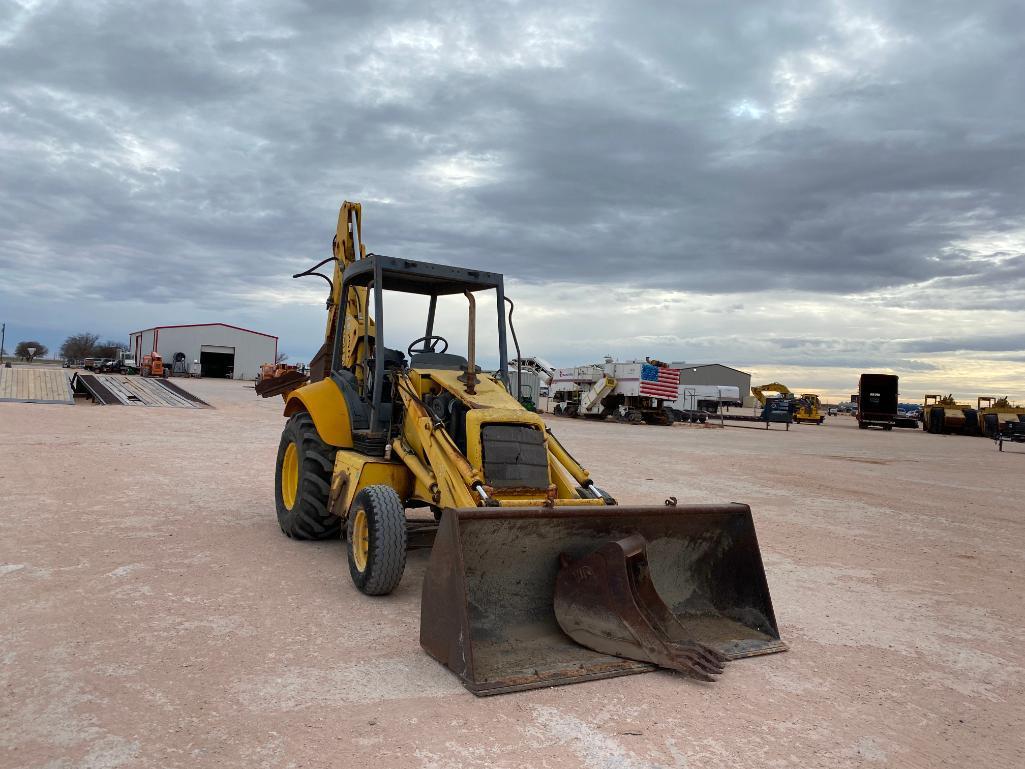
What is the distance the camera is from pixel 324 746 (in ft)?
10.2

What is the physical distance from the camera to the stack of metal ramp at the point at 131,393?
25.7 meters

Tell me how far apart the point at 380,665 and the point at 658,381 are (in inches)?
1121

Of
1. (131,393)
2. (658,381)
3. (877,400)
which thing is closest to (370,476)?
(131,393)

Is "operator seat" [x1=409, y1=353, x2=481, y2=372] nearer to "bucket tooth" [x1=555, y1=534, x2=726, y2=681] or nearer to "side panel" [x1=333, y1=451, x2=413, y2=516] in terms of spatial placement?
"side panel" [x1=333, y1=451, x2=413, y2=516]

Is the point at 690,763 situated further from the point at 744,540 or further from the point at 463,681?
the point at 744,540

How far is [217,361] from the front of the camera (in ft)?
191

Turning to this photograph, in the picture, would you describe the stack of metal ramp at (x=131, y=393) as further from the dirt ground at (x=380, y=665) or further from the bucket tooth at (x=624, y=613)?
the bucket tooth at (x=624, y=613)

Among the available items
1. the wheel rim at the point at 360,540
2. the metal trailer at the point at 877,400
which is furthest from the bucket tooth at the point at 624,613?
the metal trailer at the point at 877,400

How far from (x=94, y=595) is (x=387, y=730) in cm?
274

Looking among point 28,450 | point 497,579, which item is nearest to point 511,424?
point 497,579

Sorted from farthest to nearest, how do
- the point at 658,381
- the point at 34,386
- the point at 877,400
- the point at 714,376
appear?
the point at 714,376 < the point at 877,400 < the point at 658,381 < the point at 34,386

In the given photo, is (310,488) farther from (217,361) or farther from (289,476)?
(217,361)

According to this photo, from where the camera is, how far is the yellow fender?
21.5 feet

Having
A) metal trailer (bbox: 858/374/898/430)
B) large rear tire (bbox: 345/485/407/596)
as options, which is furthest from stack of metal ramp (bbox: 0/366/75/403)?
metal trailer (bbox: 858/374/898/430)
